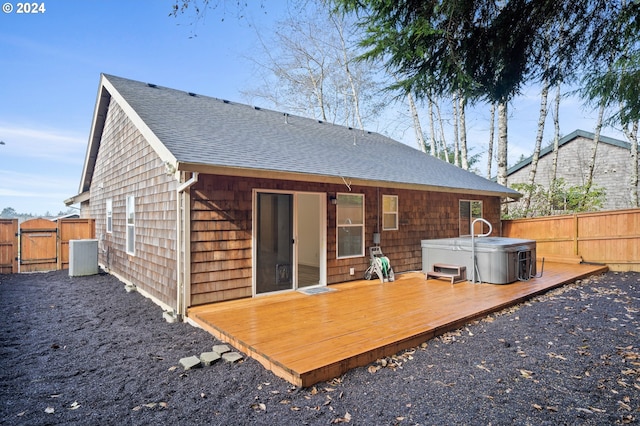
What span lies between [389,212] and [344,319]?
383cm

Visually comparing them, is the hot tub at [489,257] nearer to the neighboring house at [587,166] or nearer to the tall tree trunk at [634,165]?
the tall tree trunk at [634,165]

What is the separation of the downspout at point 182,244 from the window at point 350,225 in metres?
2.94

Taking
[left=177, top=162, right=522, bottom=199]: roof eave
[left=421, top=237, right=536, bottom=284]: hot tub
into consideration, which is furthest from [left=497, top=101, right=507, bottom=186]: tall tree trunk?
[left=421, top=237, right=536, bottom=284]: hot tub

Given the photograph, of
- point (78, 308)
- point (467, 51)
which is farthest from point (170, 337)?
point (467, 51)

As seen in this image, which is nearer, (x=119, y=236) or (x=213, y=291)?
(x=213, y=291)

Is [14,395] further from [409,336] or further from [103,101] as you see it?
[103,101]

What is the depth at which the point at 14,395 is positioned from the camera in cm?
286

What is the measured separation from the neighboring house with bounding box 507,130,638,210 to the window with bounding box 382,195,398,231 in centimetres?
1057

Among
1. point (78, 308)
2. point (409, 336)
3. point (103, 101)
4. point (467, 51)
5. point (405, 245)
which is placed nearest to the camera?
point (467, 51)

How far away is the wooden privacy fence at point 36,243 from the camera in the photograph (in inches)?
355

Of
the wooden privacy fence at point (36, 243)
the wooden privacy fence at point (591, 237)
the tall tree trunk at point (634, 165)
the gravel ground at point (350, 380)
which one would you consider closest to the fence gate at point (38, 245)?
the wooden privacy fence at point (36, 243)

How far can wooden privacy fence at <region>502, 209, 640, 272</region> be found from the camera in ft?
27.3

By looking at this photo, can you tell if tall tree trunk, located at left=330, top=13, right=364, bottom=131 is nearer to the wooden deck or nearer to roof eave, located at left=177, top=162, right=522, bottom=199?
roof eave, located at left=177, top=162, right=522, bottom=199

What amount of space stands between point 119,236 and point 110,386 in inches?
235
